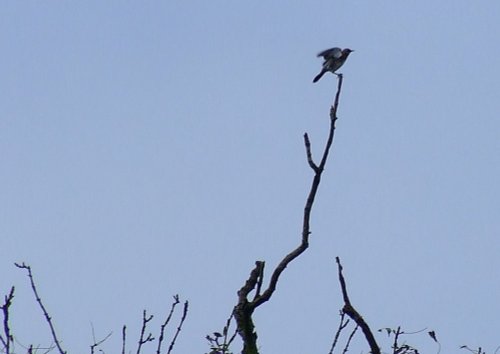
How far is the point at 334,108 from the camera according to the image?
650cm

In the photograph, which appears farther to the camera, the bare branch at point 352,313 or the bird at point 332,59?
the bird at point 332,59

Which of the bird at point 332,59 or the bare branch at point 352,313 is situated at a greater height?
the bird at point 332,59

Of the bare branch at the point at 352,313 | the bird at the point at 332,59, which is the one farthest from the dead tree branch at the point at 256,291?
the bird at the point at 332,59

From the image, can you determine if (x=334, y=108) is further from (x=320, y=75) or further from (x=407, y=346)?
(x=320, y=75)

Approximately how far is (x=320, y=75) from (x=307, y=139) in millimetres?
8780

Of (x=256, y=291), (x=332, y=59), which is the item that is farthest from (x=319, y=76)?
(x=256, y=291)

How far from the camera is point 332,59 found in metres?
14.8

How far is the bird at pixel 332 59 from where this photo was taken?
1466 centimetres

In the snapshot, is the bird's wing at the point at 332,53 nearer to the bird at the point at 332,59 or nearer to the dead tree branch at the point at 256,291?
the bird at the point at 332,59

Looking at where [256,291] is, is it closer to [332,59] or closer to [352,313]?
[352,313]

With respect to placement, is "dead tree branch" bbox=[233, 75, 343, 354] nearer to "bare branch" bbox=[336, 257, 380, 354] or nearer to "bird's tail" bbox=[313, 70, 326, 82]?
"bare branch" bbox=[336, 257, 380, 354]

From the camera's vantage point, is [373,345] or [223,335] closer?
[373,345]

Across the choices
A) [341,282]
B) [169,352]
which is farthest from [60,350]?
[341,282]

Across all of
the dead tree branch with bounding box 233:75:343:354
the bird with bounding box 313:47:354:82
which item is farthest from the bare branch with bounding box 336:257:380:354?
the bird with bounding box 313:47:354:82
